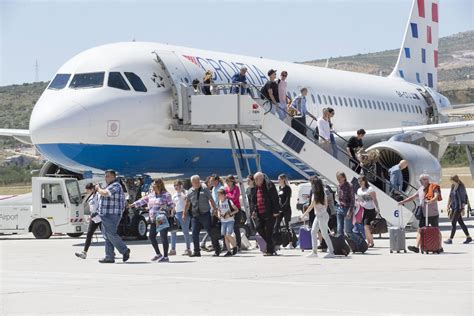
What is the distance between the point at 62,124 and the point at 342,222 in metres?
6.40

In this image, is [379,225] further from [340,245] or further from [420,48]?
[420,48]

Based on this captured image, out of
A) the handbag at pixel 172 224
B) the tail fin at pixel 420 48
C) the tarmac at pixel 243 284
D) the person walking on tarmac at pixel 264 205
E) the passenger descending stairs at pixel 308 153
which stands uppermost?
the tail fin at pixel 420 48

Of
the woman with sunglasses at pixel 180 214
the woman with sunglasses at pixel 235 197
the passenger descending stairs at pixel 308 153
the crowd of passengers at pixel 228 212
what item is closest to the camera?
the crowd of passengers at pixel 228 212

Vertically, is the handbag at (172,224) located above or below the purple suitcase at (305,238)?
above

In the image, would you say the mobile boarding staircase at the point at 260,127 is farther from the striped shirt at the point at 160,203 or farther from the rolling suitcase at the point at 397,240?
the striped shirt at the point at 160,203

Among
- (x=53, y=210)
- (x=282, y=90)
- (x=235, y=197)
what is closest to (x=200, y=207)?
(x=235, y=197)

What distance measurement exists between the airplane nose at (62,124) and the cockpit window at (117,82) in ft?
3.45

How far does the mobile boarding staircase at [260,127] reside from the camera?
958 inches

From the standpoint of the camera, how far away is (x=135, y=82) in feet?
82.2

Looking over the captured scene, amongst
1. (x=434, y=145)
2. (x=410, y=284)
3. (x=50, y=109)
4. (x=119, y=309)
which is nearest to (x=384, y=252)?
(x=410, y=284)

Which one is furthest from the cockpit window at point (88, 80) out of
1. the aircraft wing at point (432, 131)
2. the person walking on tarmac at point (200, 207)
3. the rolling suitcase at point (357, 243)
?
the aircraft wing at point (432, 131)

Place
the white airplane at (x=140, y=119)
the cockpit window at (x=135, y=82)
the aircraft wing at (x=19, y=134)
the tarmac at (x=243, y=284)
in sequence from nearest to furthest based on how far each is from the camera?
1. the tarmac at (x=243, y=284)
2. the white airplane at (x=140, y=119)
3. the cockpit window at (x=135, y=82)
4. the aircraft wing at (x=19, y=134)

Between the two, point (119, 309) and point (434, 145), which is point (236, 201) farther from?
point (434, 145)

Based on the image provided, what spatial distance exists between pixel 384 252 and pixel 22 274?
7.16 m
